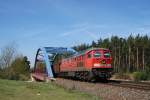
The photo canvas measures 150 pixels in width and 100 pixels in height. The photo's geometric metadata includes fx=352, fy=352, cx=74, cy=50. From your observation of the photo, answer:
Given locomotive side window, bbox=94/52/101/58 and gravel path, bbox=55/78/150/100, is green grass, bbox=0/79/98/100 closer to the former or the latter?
gravel path, bbox=55/78/150/100

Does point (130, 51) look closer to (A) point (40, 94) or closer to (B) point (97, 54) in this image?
(B) point (97, 54)

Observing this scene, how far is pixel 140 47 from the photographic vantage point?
119 m

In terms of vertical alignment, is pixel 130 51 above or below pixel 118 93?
above

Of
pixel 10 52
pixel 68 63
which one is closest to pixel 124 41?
pixel 10 52

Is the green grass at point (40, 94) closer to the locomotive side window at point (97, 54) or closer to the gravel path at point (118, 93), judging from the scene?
the gravel path at point (118, 93)

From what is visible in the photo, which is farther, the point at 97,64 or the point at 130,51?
the point at 130,51

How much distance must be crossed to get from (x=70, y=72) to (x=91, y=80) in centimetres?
1160

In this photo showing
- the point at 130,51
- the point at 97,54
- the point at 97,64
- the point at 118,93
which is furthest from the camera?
the point at 130,51

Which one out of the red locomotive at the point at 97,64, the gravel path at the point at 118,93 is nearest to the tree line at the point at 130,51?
the red locomotive at the point at 97,64

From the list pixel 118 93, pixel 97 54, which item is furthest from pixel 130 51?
pixel 118 93

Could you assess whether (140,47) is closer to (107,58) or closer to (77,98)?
(107,58)

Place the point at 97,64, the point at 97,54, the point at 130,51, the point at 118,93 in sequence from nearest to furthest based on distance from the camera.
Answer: the point at 118,93 → the point at 97,64 → the point at 97,54 → the point at 130,51

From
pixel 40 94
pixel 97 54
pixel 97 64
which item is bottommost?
pixel 40 94

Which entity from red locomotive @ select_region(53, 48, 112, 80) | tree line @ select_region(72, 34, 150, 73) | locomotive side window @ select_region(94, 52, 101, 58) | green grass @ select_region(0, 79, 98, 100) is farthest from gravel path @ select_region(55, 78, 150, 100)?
tree line @ select_region(72, 34, 150, 73)
